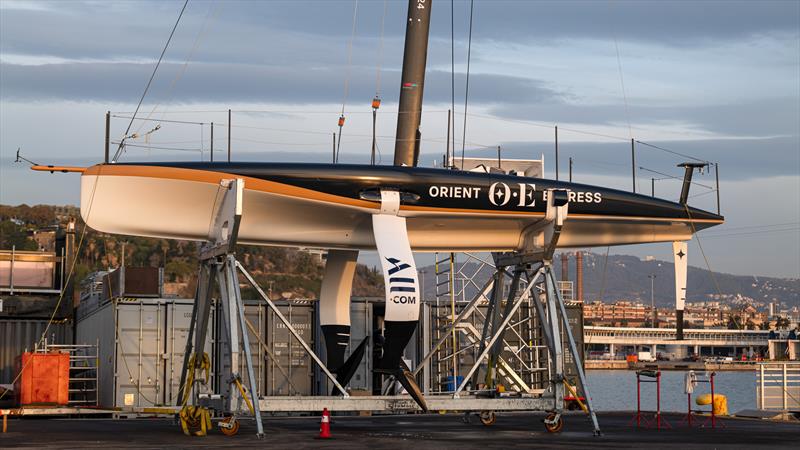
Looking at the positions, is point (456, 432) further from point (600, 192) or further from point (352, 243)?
point (600, 192)

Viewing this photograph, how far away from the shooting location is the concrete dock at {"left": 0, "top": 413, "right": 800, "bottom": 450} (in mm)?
22000

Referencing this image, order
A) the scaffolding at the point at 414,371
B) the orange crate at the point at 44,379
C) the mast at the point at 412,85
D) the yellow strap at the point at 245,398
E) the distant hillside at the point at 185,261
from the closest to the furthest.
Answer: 1. the yellow strap at the point at 245,398
2. the scaffolding at the point at 414,371
3. the mast at the point at 412,85
4. the orange crate at the point at 44,379
5. the distant hillside at the point at 185,261

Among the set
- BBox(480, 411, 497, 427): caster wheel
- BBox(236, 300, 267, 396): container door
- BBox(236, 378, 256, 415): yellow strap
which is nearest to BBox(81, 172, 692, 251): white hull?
BBox(236, 378, 256, 415): yellow strap

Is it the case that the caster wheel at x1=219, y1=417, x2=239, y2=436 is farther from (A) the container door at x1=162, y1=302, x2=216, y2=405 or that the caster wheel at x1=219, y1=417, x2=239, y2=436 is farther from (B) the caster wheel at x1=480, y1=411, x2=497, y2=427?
(A) the container door at x1=162, y1=302, x2=216, y2=405

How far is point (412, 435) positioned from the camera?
2488 cm

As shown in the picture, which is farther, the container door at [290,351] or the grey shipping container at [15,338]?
the grey shipping container at [15,338]

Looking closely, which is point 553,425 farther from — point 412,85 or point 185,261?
point 185,261

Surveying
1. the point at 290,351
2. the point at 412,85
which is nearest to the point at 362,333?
the point at 290,351

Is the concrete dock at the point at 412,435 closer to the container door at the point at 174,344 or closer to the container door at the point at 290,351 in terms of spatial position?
the container door at the point at 174,344

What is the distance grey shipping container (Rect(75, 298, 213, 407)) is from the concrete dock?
5.28 m

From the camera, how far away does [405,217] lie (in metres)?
26.2

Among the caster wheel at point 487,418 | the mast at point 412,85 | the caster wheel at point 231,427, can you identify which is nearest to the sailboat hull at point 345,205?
the mast at point 412,85

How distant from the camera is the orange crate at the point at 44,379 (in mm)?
34969

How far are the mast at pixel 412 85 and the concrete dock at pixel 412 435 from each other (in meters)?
6.86
